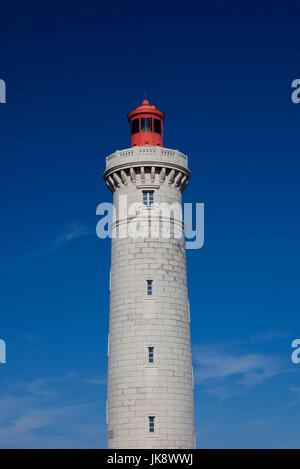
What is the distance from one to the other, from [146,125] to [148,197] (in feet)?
18.8

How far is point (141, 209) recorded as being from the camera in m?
53.2

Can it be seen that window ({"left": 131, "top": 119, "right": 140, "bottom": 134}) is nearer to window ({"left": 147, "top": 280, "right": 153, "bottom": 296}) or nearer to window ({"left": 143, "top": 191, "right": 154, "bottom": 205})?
window ({"left": 143, "top": 191, "right": 154, "bottom": 205})

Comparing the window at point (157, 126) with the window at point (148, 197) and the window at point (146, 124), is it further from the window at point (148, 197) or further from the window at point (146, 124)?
the window at point (148, 197)

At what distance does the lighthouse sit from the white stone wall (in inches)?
2.4

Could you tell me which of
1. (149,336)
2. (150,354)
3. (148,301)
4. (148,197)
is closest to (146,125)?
(148,197)

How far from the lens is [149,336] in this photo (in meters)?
50.5

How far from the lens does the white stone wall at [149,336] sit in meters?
49.4

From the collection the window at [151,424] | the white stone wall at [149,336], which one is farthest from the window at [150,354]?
the window at [151,424]

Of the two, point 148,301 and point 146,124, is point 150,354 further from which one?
point 146,124
